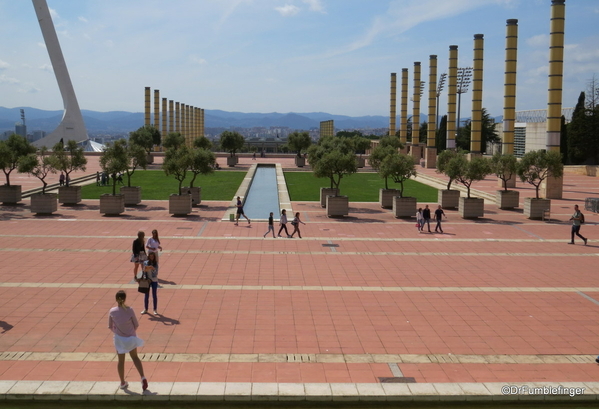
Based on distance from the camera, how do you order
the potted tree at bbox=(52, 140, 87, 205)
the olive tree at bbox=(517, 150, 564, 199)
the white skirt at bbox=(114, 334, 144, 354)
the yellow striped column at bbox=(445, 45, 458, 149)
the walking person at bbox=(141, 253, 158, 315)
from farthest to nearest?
1. the yellow striped column at bbox=(445, 45, 458, 149)
2. the potted tree at bbox=(52, 140, 87, 205)
3. the olive tree at bbox=(517, 150, 564, 199)
4. the walking person at bbox=(141, 253, 158, 315)
5. the white skirt at bbox=(114, 334, 144, 354)

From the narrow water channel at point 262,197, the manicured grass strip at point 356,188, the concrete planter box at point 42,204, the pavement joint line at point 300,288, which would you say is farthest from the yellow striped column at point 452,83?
the pavement joint line at point 300,288

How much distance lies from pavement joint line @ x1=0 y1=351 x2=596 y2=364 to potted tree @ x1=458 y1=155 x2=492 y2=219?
54.3ft

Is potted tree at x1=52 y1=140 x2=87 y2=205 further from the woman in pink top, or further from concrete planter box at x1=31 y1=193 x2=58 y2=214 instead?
the woman in pink top

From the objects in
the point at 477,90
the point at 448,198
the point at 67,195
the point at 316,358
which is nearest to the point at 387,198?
the point at 448,198

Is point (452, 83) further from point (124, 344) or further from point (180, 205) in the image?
point (124, 344)

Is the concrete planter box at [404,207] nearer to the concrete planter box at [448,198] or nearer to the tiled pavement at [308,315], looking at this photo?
the concrete planter box at [448,198]

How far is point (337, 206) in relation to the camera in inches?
1010

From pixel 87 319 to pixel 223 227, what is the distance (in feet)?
37.8

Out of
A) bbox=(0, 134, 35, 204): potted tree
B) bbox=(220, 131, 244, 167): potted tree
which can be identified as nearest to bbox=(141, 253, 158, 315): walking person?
bbox=(0, 134, 35, 204): potted tree

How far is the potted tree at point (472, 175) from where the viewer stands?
2581 centimetres

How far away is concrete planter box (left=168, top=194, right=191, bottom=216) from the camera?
2545cm

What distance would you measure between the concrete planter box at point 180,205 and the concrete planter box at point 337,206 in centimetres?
614

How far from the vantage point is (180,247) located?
18469 mm

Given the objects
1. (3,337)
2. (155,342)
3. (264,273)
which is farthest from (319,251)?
(3,337)
